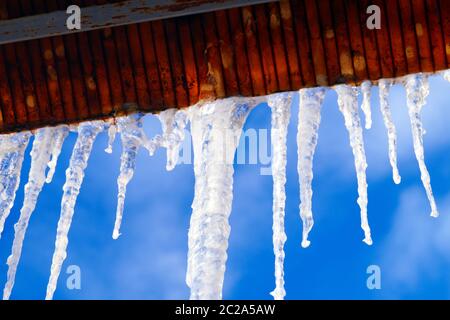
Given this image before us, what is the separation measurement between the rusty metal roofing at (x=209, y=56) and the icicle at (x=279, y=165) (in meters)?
0.16

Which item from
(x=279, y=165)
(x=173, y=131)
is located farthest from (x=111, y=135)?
(x=279, y=165)

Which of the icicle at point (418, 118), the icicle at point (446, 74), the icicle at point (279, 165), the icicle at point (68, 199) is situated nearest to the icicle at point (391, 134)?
the icicle at point (418, 118)

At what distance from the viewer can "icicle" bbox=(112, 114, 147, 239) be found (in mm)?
5492

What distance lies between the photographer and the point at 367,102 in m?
5.41

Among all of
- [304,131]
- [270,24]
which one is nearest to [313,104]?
[304,131]

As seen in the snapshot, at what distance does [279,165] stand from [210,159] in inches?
18.2

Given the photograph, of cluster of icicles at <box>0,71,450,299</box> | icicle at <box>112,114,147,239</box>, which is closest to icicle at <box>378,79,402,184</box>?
cluster of icicles at <box>0,71,450,299</box>

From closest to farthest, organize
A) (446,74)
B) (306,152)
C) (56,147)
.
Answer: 1. (446,74)
2. (306,152)
3. (56,147)

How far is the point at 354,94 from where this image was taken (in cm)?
533

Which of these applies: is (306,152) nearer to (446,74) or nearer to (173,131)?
(173,131)

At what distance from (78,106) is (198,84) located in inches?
31.5

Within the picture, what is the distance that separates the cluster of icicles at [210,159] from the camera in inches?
203

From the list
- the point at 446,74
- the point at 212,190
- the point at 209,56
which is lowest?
the point at 212,190

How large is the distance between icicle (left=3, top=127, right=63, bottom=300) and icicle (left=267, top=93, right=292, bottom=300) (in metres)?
1.54
